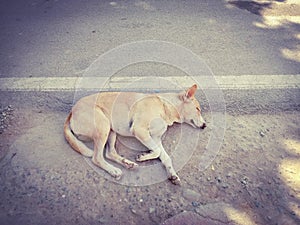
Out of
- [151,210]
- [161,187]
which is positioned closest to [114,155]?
[161,187]

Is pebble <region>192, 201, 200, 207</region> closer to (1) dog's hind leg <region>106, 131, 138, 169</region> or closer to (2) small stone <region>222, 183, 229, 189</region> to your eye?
(2) small stone <region>222, 183, 229, 189</region>

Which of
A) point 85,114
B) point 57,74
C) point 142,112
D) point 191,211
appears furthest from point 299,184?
point 57,74

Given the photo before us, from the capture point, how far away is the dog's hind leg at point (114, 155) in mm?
2875

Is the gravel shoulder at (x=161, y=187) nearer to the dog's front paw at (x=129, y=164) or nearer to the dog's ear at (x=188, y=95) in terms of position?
the dog's front paw at (x=129, y=164)

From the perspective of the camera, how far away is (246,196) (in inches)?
104

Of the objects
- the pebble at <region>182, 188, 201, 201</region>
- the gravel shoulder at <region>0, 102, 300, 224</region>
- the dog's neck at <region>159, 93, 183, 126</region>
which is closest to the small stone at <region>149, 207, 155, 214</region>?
the gravel shoulder at <region>0, 102, 300, 224</region>

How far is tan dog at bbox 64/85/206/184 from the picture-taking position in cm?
289

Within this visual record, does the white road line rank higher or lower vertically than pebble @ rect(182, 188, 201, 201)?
higher

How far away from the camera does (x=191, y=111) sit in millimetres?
3256

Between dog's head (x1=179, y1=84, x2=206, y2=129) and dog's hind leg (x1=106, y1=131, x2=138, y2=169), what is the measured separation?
843mm

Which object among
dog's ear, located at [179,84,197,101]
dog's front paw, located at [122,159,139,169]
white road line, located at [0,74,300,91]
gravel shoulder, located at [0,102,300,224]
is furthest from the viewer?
white road line, located at [0,74,300,91]

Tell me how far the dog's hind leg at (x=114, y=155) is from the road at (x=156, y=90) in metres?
0.17

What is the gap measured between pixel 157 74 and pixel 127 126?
1.24 meters

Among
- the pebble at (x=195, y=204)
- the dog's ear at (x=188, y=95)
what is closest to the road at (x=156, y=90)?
the pebble at (x=195, y=204)
